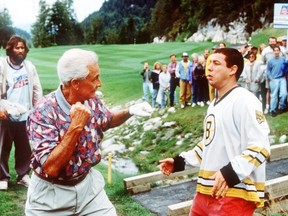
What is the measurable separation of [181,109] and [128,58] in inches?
267

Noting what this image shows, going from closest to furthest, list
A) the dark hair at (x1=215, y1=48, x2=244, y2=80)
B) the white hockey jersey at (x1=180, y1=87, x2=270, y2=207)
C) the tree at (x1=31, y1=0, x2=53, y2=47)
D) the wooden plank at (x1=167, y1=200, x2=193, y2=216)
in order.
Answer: the white hockey jersey at (x1=180, y1=87, x2=270, y2=207) → the dark hair at (x1=215, y1=48, x2=244, y2=80) → the wooden plank at (x1=167, y1=200, x2=193, y2=216) → the tree at (x1=31, y1=0, x2=53, y2=47)

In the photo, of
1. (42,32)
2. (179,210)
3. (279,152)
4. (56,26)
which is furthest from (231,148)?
(56,26)

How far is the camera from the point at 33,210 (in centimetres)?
300

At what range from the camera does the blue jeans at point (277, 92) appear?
10.9 m

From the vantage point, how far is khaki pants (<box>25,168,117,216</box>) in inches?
116

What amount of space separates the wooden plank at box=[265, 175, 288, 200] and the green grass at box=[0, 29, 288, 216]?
1393 mm

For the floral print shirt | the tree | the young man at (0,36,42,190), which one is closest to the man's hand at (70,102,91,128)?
the floral print shirt

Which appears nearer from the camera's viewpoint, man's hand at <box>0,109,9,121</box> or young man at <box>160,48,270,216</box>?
young man at <box>160,48,270,216</box>

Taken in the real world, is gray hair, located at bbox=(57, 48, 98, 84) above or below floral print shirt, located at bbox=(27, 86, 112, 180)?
above

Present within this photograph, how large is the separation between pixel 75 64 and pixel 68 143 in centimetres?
45

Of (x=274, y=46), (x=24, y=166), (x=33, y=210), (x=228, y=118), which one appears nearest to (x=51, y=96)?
(x=33, y=210)

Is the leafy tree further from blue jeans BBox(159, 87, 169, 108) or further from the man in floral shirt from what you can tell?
the man in floral shirt

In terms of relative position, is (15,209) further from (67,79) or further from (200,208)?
(67,79)

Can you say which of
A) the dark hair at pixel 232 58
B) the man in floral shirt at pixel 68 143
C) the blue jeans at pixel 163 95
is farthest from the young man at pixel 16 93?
the blue jeans at pixel 163 95
